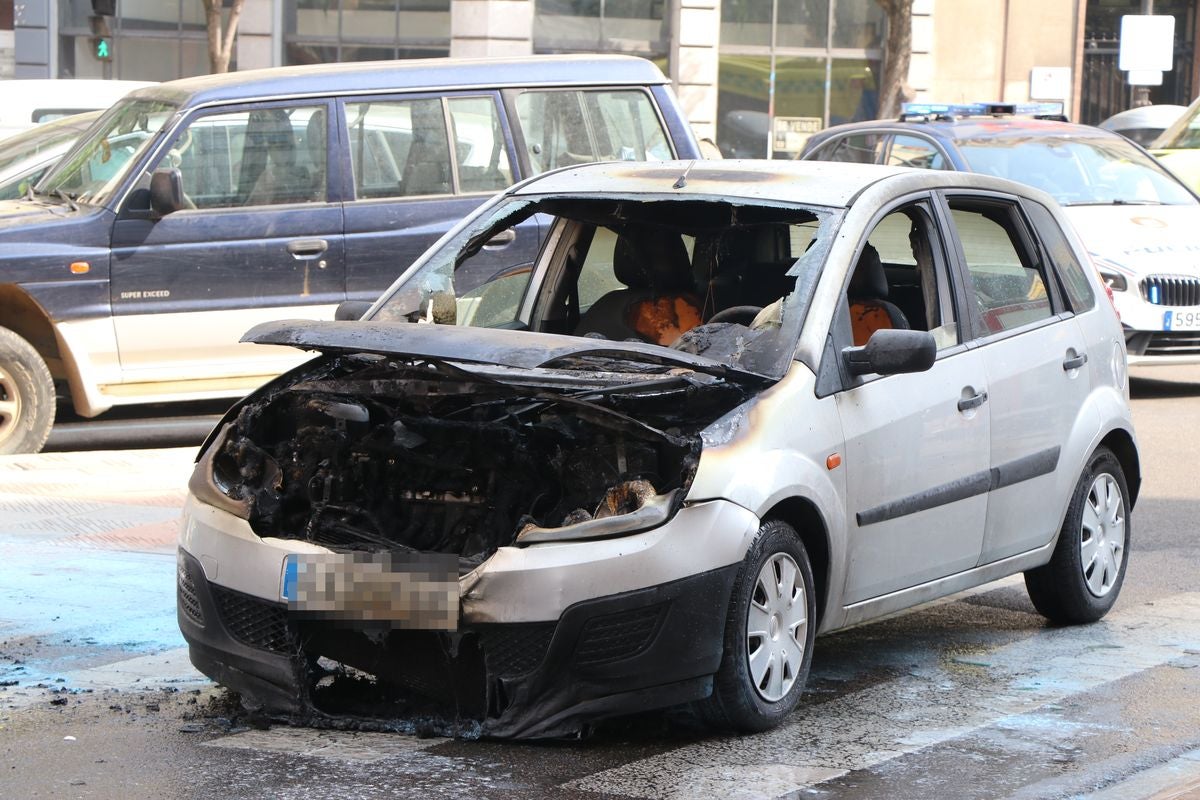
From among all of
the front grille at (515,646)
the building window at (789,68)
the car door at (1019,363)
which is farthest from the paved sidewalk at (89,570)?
the building window at (789,68)

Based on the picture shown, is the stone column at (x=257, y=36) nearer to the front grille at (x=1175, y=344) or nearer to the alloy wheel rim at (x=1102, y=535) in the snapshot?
the front grille at (x=1175, y=344)

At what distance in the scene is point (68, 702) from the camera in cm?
546

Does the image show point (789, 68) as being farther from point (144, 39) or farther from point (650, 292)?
point (650, 292)

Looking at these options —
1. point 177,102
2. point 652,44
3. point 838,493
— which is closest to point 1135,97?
point 652,44

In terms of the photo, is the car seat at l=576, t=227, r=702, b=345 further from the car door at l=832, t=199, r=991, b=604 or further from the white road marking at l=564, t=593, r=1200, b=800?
the white road marking at l=564, t=593, r=1200, b=800

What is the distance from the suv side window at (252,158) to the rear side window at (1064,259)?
4589 mm

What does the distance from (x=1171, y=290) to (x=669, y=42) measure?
16.4m

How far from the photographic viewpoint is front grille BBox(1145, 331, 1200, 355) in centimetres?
1223

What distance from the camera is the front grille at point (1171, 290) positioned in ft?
39.9

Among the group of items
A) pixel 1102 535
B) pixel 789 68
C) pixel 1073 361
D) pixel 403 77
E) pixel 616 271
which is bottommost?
pixel 1102 535

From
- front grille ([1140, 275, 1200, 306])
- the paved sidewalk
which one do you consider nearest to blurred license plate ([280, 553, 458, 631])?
the paved sidewalk

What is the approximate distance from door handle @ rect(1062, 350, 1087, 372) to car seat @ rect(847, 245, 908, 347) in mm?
731

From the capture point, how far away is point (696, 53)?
90.1 feet

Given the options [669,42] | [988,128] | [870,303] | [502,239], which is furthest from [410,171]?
[669,42]
